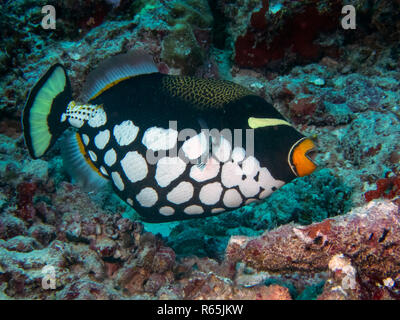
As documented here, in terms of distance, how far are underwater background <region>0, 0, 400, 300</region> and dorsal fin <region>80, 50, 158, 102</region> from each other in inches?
49.5

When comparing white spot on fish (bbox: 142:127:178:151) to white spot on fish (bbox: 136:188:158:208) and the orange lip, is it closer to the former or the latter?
white spot on fish (bbox: 136:188:158:208)


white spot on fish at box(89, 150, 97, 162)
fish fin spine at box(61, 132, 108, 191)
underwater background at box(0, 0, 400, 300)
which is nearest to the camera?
underwater background at box(0, 0, 400, 300)

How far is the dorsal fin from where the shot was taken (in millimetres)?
2529

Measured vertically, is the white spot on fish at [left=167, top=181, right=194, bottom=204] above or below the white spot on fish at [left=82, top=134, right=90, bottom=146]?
below

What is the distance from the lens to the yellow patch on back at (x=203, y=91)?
89.5 inches

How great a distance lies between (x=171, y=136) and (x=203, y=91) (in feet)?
1.55

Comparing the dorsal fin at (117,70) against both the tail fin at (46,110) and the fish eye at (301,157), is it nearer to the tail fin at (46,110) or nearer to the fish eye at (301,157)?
the tail fin at (46,110)

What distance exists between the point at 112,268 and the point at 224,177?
4.83ft

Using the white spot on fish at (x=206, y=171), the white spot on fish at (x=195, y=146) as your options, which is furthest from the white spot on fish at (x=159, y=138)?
the white spot on fish at (x=206, y=171)

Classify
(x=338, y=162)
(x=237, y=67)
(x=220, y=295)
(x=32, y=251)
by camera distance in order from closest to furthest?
(x=220, y=295), (x=32, y=251), (x=338, y=162), (x=237, y=67)

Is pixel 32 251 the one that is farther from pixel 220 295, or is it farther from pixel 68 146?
pixel 220 295

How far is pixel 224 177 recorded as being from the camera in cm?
228

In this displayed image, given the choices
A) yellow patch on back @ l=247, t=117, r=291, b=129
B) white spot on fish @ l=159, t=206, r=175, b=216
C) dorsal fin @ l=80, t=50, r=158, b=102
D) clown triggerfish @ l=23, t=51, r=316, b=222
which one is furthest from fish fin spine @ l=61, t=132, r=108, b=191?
yellow patch on back @ l=247, t=117, r=291, b=129
